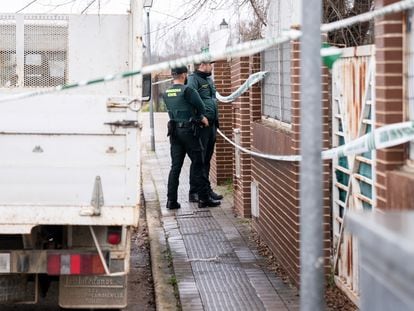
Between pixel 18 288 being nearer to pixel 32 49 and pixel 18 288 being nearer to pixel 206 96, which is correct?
pixel 32 49

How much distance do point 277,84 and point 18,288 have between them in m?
3.86

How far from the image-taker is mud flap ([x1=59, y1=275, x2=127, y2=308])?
6.34 m

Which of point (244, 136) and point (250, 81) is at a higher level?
point (250, 81)

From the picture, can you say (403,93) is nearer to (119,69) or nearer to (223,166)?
(119,69)

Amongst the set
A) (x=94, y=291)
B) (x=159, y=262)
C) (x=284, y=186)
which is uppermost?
(x=284, y=186)

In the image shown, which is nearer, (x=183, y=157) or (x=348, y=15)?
(x=348, y=15)

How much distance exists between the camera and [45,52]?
875 cm

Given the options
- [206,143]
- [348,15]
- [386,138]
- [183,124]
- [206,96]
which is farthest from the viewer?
[206,143]

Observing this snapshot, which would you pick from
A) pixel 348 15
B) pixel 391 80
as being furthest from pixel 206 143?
pixel 391 80

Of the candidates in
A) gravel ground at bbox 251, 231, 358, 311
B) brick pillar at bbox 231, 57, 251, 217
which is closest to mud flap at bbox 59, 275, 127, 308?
gravel ground at bbox 251, 231, 358, 311

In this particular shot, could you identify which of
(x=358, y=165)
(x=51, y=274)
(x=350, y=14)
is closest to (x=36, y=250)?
(x=51, y=274)

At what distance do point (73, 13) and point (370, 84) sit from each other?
3.83m

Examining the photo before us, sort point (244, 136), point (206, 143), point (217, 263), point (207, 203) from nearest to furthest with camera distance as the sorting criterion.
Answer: point (217, 263), point (244, 136), point (206, 143), point (207, 203)

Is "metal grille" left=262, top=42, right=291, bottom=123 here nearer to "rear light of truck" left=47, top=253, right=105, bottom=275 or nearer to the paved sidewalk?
the paved sidewalk
